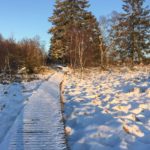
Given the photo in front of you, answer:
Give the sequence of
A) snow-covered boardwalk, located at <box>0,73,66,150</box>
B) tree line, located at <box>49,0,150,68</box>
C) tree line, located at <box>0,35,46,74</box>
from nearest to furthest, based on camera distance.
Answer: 1. snow-covered boardwalk, located at <box>0,73,66,150</box>
2. tree line, located at <box>0,35,46,74</box>
3. tree line, located at <box>49,0,150,68</box>

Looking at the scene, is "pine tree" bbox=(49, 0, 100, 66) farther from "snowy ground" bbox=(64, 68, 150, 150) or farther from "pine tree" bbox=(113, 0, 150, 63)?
"snowy ground" bbox=(64, 68, 150, 150)

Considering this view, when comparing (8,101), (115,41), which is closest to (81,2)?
(115,41)

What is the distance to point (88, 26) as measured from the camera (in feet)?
136

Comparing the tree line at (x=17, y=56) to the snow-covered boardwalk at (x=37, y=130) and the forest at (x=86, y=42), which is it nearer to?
the forest at (x=86, y=42)

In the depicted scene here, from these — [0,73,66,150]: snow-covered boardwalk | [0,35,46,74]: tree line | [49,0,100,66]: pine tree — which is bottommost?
[0,73,66,150]: snow-covered boardwalk

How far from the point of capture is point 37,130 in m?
7.78

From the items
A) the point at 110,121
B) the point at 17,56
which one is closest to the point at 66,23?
the point at 17,56

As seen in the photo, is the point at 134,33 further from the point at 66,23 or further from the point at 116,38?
the point at 66,23

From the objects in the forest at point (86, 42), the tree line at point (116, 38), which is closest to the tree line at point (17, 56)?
the forest at point (86, 42)

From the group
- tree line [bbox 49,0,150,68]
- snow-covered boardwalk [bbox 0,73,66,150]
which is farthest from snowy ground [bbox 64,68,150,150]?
tree line [bbox 49,0,150,68]

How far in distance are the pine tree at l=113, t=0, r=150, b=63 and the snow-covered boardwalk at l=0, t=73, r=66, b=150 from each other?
96.0 feet

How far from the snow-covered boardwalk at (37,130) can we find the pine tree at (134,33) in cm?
2925

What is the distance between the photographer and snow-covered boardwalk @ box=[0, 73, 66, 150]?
677cm

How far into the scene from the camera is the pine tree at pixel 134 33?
38719 mm
